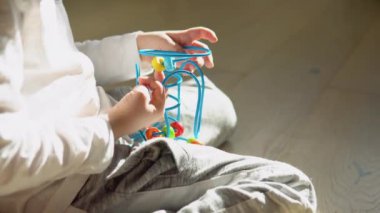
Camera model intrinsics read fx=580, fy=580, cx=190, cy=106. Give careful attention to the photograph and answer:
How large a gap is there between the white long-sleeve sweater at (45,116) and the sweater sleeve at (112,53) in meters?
0.13

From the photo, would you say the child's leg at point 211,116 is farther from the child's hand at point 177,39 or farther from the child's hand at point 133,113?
the child's hand at point 133,113

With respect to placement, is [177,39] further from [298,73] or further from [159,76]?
[298,73]

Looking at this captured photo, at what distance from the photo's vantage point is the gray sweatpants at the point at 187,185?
70 cm

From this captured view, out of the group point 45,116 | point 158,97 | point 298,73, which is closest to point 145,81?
point 158,97

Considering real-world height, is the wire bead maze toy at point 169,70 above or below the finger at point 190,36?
below

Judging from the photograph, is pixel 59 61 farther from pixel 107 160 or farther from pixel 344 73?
pixel 344 73

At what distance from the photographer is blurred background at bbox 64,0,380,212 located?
3.07ft

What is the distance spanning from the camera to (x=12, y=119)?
0.62 meters

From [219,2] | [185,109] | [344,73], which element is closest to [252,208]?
[185,109]

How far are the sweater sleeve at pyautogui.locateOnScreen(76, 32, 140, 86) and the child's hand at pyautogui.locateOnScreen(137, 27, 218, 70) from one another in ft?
0.06

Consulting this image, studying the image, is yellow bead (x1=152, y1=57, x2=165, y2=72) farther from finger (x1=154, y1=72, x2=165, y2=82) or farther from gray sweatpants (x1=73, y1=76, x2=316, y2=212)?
gray sweatpants (x1=73, y1=76, x2=316, y2=212)

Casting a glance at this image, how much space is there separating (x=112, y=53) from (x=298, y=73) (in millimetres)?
468

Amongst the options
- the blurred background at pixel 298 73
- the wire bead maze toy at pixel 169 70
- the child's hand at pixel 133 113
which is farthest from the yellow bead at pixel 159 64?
the blurred background at pixel 298 73

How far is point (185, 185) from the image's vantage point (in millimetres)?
734
